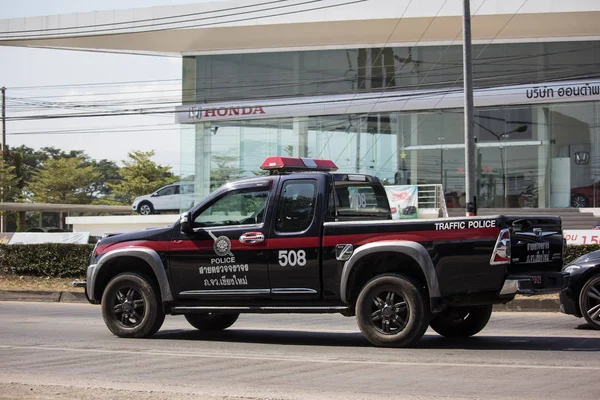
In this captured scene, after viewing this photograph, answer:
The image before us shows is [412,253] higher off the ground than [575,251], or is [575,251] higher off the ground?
[412,253]

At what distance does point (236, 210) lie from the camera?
35.0ft

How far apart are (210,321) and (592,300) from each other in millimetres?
5463

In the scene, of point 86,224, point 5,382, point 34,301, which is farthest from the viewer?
point 86,224

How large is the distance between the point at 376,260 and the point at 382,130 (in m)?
30.3

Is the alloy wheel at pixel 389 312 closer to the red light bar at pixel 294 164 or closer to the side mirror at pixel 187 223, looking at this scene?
the red light bar at pixel 294 164

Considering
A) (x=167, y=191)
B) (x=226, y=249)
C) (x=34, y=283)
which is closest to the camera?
(x=226, y=249)

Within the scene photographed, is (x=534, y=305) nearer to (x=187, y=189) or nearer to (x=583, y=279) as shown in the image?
(x=583, y=279)

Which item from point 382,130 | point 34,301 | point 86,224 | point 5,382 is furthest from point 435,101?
point 5,382

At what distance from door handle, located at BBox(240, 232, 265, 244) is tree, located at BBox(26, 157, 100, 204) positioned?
63465 millimetres

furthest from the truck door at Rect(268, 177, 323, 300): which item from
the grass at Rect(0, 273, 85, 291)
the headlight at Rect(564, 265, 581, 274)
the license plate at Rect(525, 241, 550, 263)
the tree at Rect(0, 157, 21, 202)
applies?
the tree at Rect(0, 157, 21, 202)

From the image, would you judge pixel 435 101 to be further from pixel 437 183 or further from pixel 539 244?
pixel 539 244

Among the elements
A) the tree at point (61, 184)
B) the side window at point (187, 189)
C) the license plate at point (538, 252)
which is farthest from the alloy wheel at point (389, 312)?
the tree at point (61, 184)

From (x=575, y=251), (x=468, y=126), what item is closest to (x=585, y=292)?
(x=575, y=251)

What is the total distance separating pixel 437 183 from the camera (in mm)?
38250
